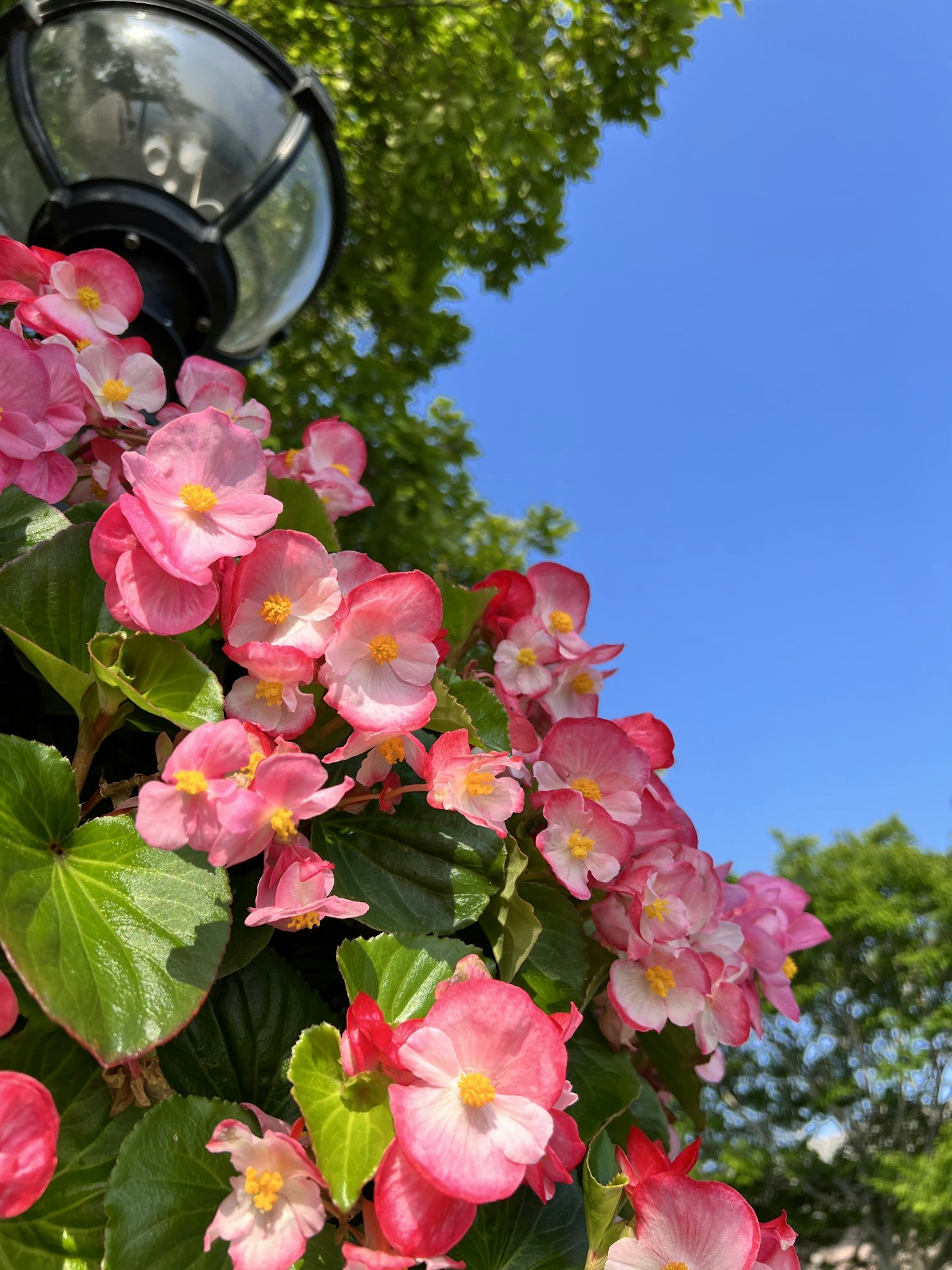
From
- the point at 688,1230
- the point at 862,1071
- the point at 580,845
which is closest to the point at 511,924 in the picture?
the point at 580,845

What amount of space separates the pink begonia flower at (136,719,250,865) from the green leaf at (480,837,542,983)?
187mm

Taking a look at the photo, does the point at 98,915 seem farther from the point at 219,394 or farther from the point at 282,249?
the point at 282,249

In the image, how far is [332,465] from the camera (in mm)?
733

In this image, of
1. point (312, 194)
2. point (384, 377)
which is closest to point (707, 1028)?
point (312, 194)

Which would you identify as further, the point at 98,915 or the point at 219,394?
the point at 219,394

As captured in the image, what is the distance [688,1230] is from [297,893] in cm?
23

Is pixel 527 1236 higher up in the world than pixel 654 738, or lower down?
lower down

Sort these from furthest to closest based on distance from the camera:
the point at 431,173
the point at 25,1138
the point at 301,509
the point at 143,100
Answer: the point at 431,173 < the point at 143,100 < the point at 301,509 < the point at 25,1138

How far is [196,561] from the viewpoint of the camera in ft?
1.38

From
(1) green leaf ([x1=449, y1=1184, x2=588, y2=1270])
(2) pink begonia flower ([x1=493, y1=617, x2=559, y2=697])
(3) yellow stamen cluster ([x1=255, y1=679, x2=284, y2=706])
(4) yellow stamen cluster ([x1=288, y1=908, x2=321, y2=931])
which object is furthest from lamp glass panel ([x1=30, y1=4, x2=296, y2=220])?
(1) green leaf ([x1=449, y1=1184, x2=588, y2=1270])

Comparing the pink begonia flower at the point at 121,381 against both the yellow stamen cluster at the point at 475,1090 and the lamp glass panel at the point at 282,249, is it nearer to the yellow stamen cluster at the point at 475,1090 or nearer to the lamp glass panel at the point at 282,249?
the yellow stamen cluster at the point at 475,1090

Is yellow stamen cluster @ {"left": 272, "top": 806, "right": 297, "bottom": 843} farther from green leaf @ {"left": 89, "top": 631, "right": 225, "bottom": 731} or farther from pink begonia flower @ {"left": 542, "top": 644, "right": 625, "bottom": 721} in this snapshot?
pink begonia flower @ {"left": 542, "top": 644, "right": 625, "bottom": 721}

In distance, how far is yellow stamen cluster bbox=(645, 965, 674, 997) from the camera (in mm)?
520

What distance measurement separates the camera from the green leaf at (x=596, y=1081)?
0.49 metres
